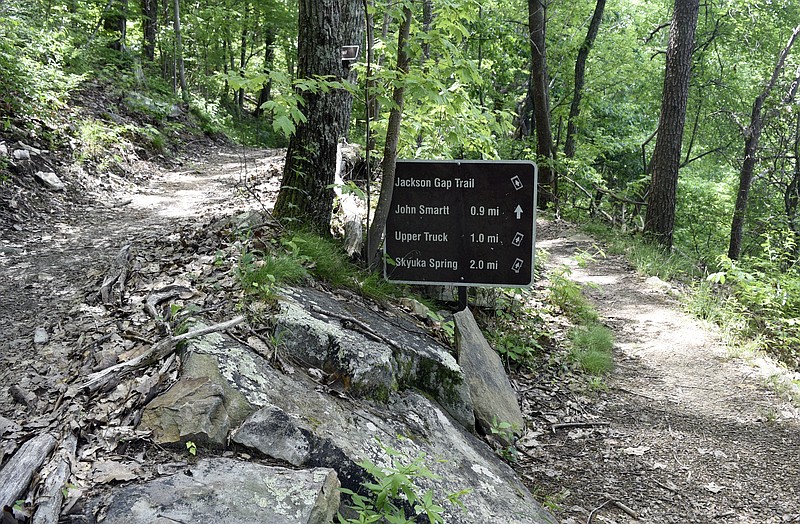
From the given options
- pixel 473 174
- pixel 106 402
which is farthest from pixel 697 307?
pixel 106 402

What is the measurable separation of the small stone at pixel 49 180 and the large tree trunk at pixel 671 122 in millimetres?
10309

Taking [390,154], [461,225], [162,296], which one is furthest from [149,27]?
[162,296]

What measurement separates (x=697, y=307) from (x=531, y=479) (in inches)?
185

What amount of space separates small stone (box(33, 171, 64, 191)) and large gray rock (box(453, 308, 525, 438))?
6055 mm

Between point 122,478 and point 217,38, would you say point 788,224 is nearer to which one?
point 122,478

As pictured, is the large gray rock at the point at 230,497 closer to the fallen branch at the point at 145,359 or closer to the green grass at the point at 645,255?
the fallen branch at the point at 145,359

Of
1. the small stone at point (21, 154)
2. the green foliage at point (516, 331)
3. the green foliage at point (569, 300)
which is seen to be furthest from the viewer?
the small stone at point (21, 154)

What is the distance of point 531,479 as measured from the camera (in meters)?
4.53

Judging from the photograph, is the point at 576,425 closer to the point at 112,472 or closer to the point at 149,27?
the point at 112,472

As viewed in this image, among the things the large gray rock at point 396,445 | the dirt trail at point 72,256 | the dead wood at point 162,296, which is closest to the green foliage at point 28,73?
the dirt trail at point 72,256

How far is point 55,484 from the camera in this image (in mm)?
2355

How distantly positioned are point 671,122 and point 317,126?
858cm

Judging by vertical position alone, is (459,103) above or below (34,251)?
above

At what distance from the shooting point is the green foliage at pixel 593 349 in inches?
255
